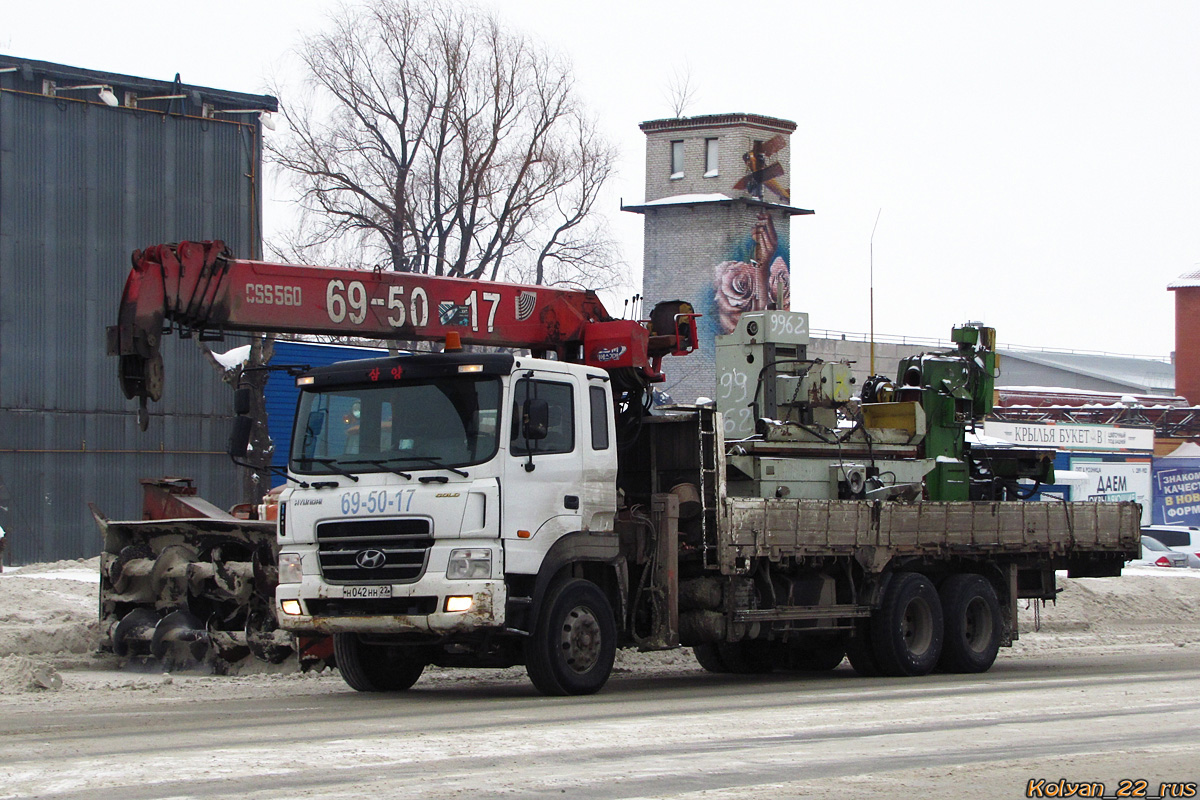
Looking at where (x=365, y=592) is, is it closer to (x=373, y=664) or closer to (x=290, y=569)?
(x=290, y=569)

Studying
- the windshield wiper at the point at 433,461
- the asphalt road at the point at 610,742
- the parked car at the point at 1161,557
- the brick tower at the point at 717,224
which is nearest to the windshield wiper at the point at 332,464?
the windshield wiper at the point at 433,461

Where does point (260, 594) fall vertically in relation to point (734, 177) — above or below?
below

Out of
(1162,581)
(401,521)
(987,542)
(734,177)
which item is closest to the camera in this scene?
(401,521)

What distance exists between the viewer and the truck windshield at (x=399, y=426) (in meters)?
12.1

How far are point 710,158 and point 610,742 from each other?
62.0 meters

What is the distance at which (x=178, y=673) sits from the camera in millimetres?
15148

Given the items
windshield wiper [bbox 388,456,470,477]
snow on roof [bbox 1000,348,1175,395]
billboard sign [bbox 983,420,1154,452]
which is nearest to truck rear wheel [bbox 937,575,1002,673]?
windshield wiper [bbox 388,456,470,477]

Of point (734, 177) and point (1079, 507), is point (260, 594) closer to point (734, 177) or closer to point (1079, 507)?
point (1079, 507)

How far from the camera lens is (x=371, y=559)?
1212 centimetres

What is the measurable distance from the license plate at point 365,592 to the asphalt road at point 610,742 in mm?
872

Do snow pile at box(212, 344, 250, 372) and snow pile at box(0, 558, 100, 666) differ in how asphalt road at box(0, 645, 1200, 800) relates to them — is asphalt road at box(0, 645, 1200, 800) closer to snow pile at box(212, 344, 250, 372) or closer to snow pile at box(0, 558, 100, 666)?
snow pile at box(0, 558, 100, 666)

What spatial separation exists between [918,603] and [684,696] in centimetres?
382

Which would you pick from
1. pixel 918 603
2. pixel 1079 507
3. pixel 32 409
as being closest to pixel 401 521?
pixel 918 603

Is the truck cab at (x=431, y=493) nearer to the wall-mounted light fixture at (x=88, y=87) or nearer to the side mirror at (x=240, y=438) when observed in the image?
the side mirror at (x=240, y=438)
